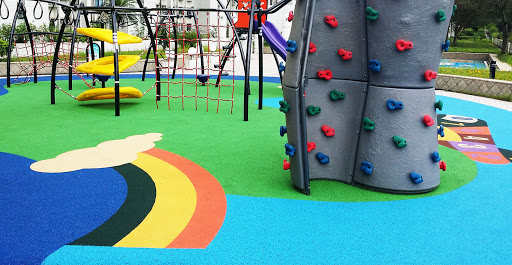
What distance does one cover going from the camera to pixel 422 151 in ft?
12.1

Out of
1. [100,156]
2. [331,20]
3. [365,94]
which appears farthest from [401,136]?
[100,156]

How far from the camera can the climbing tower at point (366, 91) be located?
3518mm

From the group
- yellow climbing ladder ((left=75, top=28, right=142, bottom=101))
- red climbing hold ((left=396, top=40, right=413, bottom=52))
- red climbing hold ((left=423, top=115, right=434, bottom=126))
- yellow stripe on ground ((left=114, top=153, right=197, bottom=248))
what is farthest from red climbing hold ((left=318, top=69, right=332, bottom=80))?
yellow climbing ladder ((left=75, top=28, right=142, bottom=101))

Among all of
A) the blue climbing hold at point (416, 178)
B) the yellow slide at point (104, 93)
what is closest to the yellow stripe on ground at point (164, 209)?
the blue climbing hold at point (416, 178)

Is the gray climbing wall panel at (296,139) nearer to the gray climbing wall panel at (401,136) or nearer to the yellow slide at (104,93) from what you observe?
the gray climbing wall panel at (401,136)

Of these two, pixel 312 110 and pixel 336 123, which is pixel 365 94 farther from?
pixel 312 110

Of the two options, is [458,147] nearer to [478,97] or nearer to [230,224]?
[230,224]

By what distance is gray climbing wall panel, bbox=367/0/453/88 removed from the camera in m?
3.48

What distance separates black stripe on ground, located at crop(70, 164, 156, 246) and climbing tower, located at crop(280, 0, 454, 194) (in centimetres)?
127

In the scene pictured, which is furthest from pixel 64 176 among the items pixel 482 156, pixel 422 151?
pixel 482 156

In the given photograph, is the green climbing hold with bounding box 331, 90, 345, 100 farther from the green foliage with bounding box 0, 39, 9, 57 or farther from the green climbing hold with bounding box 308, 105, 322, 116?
the green foliage with bounding box 0, 39, 9, 57

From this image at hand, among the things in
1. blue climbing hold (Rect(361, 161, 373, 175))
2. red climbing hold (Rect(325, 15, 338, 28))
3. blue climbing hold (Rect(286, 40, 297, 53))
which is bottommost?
blue climbing hold (Rect(361, 161, 373, 175))

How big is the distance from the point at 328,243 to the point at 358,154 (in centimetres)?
124

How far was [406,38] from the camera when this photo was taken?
11.6 ft
